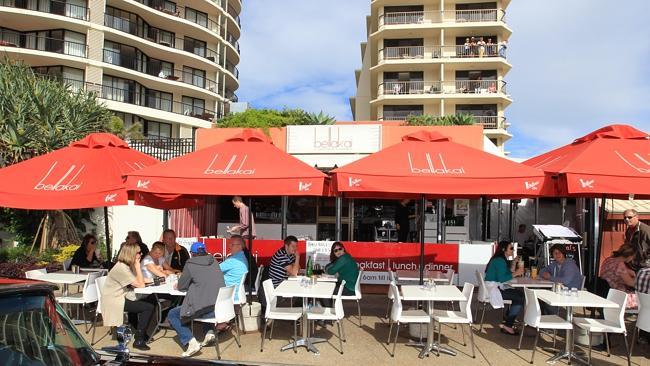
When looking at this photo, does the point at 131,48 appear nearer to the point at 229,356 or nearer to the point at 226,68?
the point at 226,68

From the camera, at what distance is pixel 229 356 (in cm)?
611

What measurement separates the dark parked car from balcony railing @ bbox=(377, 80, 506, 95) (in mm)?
39316

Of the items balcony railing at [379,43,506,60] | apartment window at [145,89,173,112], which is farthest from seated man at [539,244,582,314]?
apartment window at [145,89,173,112]

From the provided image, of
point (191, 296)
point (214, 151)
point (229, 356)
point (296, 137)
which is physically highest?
point (296, 137)

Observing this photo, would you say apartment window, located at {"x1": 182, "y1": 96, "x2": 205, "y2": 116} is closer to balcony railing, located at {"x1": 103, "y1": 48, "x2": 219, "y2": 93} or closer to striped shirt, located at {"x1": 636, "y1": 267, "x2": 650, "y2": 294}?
balcony railing, located at {"x1": 103, "y1": 48, "x2": 219, "y2": 93}

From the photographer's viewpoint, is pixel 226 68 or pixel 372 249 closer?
pixel 372 249

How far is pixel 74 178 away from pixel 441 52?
3745 centimetres

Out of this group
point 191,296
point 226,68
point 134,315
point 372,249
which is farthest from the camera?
point 226,68

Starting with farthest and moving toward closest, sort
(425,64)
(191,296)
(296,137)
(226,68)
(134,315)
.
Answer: (226,68)
(425,64)
(296,137)
(134,315)
(191,296)

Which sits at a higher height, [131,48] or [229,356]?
[131,48]

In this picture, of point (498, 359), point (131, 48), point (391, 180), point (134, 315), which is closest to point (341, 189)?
point (391, 180)

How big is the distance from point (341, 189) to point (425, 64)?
36.6 metres

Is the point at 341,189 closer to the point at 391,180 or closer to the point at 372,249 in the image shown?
the point at 391,180

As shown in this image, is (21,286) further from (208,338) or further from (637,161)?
(637,161)
